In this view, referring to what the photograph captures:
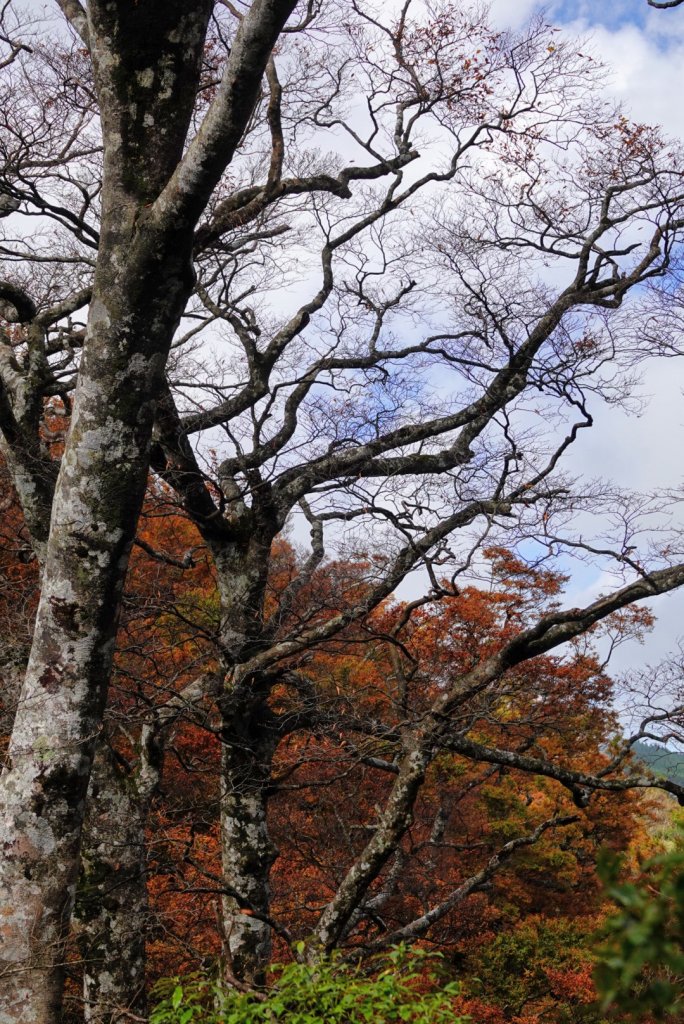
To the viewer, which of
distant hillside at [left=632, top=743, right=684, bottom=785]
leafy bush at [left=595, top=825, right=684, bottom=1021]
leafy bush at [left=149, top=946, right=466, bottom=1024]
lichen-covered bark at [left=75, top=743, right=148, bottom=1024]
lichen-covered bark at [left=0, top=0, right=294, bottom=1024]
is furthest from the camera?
distant hillside at [left=632, top=743, right=684, bottom=785]

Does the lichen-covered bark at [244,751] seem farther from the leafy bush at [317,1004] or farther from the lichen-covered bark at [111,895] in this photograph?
the leafy bush at [317,1004]

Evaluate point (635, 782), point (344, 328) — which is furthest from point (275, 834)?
point (344, 328)

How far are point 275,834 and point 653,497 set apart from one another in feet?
27.8

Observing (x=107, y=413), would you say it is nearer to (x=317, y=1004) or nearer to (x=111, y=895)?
(x=317, y=1004)

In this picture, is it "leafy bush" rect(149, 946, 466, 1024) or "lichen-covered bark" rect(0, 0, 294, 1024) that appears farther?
"lichen-covered bark" rect(0, 0, 294, 1024)

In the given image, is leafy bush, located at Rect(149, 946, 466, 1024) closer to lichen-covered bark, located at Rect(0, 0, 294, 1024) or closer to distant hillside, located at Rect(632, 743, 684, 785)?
lichen-covered bark, located at Rect(0, 0, 294, 1024)

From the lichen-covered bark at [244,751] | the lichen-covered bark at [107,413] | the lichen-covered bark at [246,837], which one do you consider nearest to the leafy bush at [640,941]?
the lichen-covered bark at [107,413]

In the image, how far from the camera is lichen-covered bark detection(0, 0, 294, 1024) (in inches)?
167

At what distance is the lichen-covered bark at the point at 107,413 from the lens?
4.23 m

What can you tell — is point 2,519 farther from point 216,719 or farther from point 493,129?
point 493,129

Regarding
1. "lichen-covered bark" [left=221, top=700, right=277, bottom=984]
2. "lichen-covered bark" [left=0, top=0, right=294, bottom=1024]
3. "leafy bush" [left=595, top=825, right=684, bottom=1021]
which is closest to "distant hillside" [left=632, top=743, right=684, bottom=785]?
"lichen-covered bark" [left=221, top=700, right=277, bottom=984]

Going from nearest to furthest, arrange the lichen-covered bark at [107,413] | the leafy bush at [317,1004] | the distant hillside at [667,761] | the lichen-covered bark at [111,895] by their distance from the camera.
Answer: the leafy bush at [317,1004] < the lichen-covered bark at [107,413] < the lichen-covered bark at [111,895] < the distant hillside at [667,761]

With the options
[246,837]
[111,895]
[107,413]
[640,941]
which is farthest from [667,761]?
[640,941]

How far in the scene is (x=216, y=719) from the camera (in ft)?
28.3
